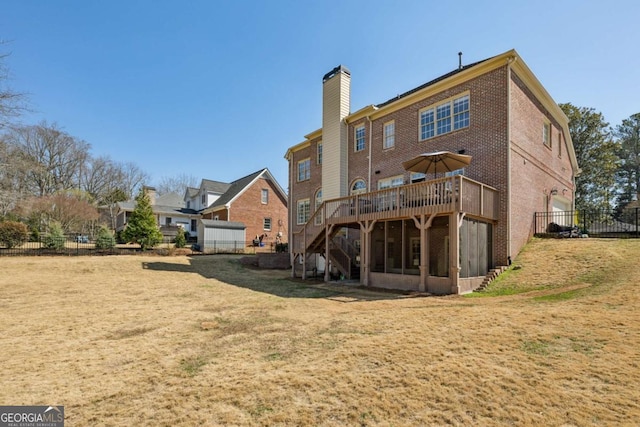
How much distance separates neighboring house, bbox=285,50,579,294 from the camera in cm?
1098

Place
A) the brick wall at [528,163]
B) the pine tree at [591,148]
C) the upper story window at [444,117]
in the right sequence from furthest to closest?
the pine tree at [591,148]
the upper story window at [444,117]
the brick wall at [528,163]

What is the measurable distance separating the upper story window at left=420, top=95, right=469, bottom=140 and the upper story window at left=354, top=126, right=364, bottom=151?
3899 millimetres

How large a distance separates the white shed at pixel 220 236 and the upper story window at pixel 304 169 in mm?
8513

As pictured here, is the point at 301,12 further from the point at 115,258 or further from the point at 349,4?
the point at 115,258

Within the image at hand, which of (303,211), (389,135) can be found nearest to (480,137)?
(389,135)

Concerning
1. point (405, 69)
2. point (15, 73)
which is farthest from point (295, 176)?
point (15, 73)

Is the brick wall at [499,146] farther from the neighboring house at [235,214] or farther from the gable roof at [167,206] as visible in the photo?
the gable roof at [167,206]

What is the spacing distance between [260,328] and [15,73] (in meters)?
17.5

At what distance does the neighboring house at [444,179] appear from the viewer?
11.0 metres

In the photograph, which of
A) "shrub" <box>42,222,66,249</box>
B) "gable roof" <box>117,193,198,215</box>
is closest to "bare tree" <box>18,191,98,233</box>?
"gable roof" <box>117,193,198,215</box>

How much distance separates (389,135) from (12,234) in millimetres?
22606

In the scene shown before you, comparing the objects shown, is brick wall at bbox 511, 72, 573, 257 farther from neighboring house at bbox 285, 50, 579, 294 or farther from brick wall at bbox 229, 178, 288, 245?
brick wall at bbox 229, 178, 288, 245

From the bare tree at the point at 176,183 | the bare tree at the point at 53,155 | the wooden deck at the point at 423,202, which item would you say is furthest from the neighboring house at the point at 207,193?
the wooden deck at the point at 423,202

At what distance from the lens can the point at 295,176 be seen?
23.5 meters
